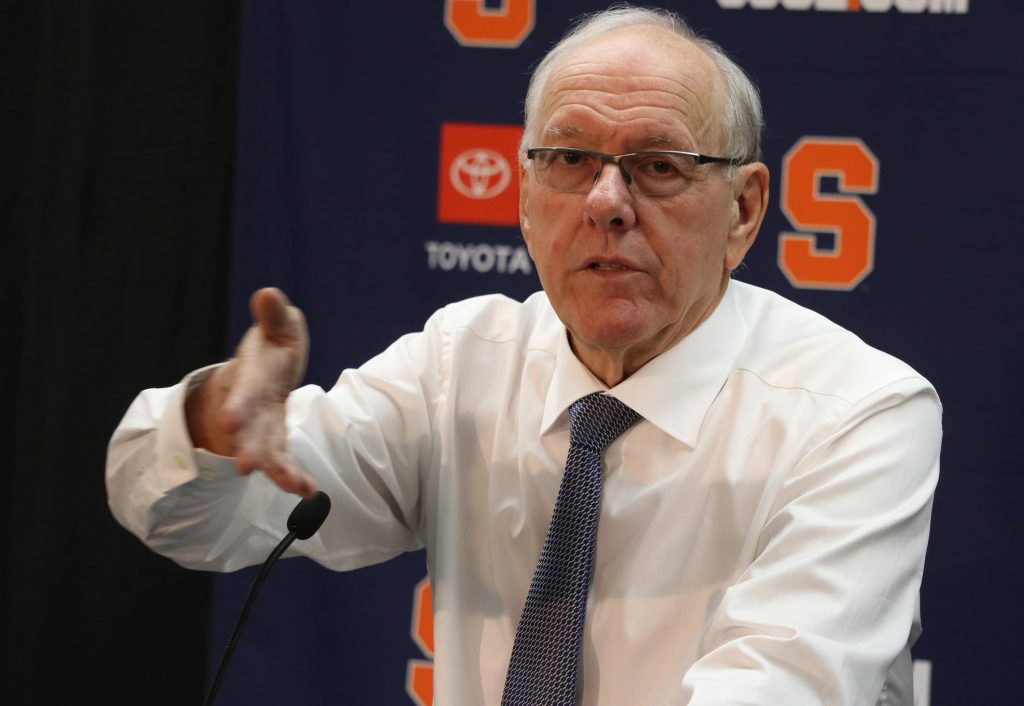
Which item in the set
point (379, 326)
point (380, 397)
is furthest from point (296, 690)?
point (380, 397)

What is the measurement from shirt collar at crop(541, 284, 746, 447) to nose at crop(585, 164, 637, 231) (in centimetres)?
22

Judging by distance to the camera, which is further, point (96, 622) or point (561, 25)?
point (96, 622)

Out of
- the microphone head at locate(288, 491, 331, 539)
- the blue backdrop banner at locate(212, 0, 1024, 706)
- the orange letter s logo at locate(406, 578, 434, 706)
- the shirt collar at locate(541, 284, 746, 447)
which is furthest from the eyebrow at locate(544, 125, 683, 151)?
the orange letter s logo at locate(406, 578, 434, 706)

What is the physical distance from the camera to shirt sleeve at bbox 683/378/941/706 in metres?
1.43

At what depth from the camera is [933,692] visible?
8.75ft

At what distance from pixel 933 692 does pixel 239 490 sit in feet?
5.51

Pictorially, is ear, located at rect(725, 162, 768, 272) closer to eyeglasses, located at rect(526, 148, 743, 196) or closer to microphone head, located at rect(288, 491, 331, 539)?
eyeglasses, located at rect(526, 148, 743, 196)

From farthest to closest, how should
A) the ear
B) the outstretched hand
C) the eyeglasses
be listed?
the ear → the eyeglasses → the outstretched hand

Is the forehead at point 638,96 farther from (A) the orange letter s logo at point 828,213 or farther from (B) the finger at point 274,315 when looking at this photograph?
(A) the orange letter s logo at point 828,213

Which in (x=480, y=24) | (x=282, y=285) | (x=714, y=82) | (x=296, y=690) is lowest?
(x=296, y=690)

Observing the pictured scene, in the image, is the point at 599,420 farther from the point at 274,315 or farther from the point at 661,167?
the point at 274,315

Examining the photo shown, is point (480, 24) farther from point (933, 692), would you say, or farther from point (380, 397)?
point (933, 692)

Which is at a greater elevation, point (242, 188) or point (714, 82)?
point (714, 82)

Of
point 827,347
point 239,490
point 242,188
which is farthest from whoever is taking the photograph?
point 242,188
